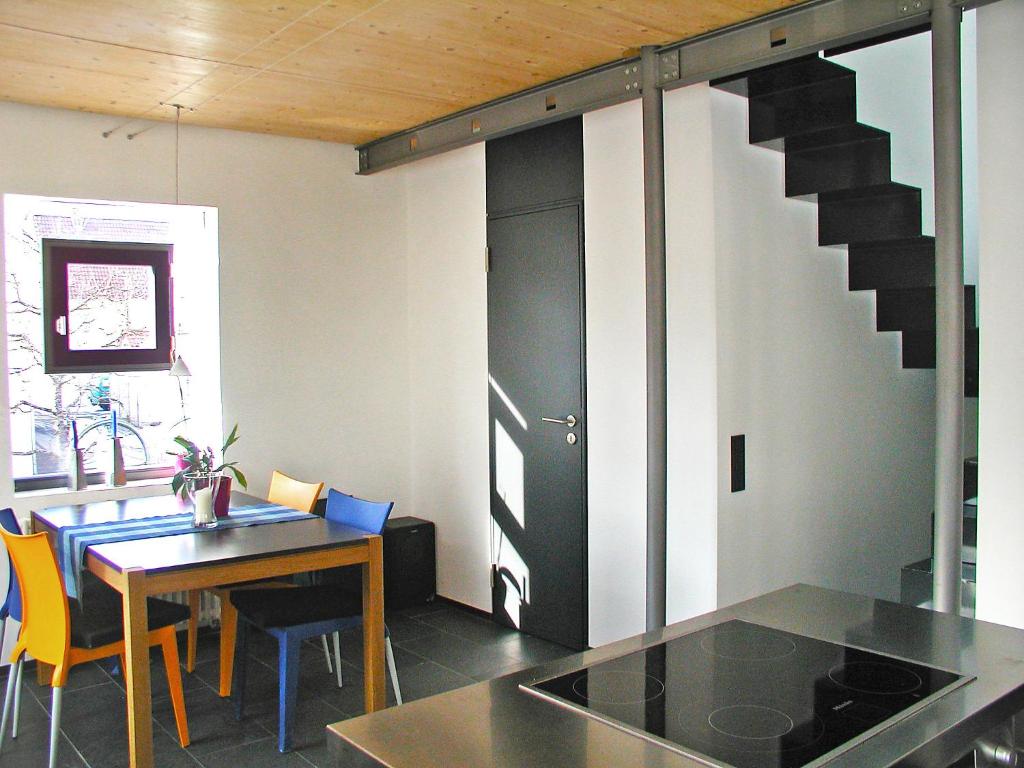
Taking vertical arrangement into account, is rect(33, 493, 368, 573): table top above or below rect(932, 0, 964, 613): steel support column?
below

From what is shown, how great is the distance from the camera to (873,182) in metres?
3.96

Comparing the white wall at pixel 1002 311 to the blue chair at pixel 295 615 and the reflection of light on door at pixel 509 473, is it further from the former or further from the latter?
the reflection of light on door at pixel 509 473

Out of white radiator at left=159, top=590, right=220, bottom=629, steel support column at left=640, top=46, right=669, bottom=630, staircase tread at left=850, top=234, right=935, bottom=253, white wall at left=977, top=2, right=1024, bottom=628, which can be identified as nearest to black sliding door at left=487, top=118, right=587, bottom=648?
steel support column at left=640, top=46, right=669, bottom=630

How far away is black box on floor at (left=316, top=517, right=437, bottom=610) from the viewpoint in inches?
208

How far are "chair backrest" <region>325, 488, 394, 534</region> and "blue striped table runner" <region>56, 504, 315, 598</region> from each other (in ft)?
0.42

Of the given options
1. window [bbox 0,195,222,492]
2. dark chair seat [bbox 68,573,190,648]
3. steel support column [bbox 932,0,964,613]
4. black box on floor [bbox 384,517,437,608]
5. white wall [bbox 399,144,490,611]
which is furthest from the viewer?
black box on floor [bbox 384,517,437,608]

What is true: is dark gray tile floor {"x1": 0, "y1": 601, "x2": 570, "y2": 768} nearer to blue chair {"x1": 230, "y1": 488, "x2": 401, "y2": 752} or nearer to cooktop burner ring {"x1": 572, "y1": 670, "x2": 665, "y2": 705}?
blue chair {"x1": 230, "y1": 488, "x2": 401, "y2": 752}

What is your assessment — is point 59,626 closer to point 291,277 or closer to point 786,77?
point 291,277

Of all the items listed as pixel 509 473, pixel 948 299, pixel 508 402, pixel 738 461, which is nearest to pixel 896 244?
pixel 738 461

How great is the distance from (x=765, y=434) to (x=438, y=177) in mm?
2466

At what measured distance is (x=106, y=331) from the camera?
4930 mm

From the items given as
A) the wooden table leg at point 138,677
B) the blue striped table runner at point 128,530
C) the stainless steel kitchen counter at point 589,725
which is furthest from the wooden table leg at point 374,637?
the stainless steel kitchen counter at point 589,725

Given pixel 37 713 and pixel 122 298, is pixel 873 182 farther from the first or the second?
pixel 37 713

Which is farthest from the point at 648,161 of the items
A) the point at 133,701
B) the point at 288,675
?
the point at 133,701
